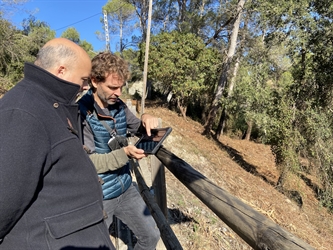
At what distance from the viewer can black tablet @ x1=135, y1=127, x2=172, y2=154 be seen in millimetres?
1945

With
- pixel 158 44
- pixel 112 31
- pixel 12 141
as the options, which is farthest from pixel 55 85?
pixel 112 31

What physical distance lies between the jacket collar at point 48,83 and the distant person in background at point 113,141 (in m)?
0.60

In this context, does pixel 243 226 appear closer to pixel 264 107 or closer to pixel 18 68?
pixel 264 107

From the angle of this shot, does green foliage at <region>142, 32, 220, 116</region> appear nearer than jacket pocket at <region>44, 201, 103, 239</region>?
No

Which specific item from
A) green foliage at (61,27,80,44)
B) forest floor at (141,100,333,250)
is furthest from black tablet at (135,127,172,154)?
green foliage at (61,27,80,44)

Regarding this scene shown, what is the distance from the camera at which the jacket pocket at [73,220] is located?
1201 millimetres

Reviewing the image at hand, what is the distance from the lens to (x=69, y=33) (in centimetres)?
3591

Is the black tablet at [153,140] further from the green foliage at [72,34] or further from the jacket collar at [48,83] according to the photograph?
the green foliage at [72,34]

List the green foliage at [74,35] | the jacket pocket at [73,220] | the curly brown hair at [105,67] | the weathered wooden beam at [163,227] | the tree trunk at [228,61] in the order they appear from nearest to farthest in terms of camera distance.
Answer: the jacket pocket at [73,220] → the curly brown hair at [105,67] → the weathered wooden beam at [163,227] → the tree trunk at [228,61] → the green foliage at [74,35]

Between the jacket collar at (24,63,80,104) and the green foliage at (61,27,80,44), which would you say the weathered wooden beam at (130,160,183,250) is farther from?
the green foliage at (61,27,80,44)

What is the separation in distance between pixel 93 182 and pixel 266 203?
24.6 feet

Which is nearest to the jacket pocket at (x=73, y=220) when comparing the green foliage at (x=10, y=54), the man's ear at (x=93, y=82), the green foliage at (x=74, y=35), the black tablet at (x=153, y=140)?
the black tablet at (x=153, y=140)

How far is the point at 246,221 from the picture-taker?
117cm

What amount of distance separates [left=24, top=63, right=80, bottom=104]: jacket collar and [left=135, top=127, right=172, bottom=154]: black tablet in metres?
0.76
